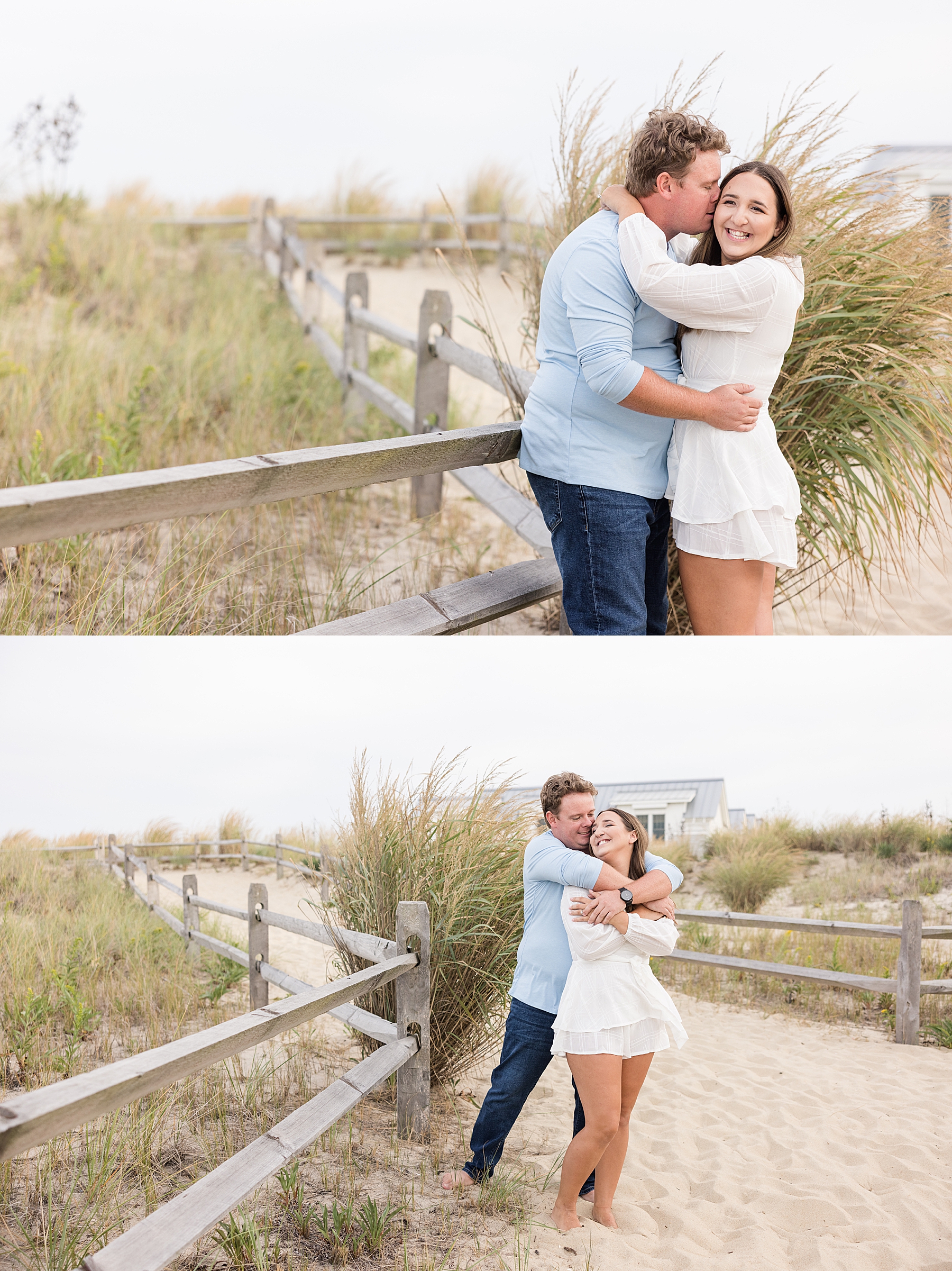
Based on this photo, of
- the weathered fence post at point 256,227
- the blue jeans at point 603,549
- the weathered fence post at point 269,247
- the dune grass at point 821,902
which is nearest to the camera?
the blue jeans at point 603,549

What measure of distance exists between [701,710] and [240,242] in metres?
10.3

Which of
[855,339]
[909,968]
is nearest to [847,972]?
[909,968]

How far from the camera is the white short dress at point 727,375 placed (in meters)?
1.95

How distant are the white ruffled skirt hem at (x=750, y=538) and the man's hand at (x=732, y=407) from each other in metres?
0.21

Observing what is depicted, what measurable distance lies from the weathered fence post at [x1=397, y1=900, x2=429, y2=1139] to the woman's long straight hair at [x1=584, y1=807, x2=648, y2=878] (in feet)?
2.13

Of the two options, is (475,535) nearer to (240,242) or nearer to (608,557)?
(608,557)

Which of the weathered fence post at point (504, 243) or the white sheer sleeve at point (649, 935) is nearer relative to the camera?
the white sheer sleeve at point (649, 935)

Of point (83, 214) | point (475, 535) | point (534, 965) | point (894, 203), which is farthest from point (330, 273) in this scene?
point (534, 965)

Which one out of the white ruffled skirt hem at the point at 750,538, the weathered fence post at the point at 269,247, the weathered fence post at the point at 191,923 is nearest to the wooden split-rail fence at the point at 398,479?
the white ruffled skirt hem at the point at 750,538

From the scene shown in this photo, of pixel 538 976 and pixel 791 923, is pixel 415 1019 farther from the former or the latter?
pixel 791 923

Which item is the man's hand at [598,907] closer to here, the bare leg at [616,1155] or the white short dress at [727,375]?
the bare leg at [616,1155]

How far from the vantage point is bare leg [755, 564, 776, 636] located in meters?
2.22

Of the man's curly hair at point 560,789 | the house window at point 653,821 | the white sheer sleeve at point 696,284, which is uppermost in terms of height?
the white sheer sleeve at point 696,284

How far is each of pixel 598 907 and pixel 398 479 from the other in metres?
1.25
